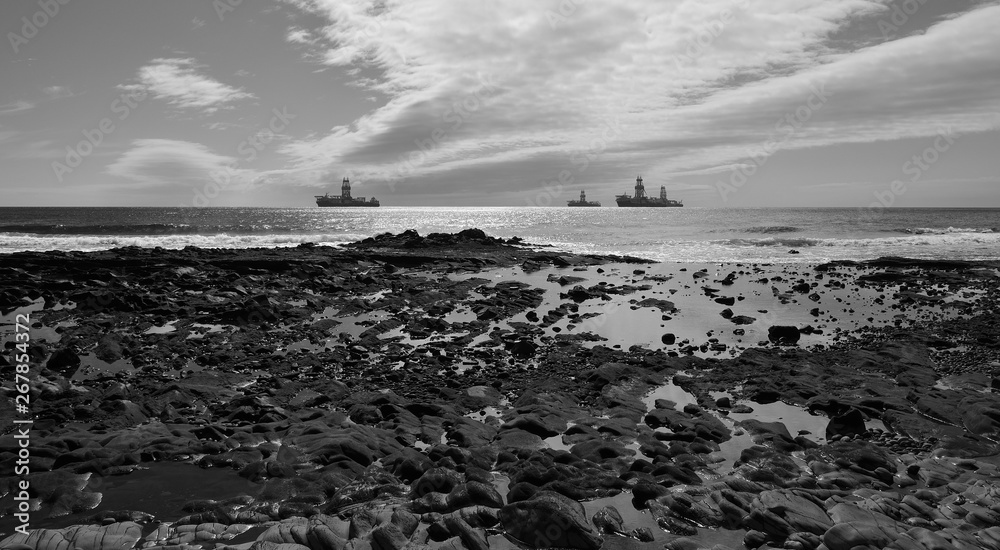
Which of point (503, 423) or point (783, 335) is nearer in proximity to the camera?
point (503, 423)

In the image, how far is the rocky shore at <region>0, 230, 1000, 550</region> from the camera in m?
5.25

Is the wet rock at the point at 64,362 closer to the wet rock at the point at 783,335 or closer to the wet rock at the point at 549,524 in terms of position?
the wet rock at the point at 549,524

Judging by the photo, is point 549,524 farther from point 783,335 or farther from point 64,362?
point 64,362

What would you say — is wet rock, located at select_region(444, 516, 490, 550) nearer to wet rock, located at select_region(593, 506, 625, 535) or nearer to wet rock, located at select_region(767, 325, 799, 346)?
wet rock, located at select_region(593, 506, 625, 535)

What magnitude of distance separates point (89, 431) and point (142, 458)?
4.63 feet

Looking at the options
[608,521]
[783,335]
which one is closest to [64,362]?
[608,521]

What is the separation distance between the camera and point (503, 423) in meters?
8.02

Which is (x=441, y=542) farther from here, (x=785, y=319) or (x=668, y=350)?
(x=785, y=319)

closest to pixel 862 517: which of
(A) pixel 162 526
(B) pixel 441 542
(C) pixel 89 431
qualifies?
(B) pixel 441 542

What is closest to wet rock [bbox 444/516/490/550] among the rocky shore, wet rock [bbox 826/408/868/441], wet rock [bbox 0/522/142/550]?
the rocky shore

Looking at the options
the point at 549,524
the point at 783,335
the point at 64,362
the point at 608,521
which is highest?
the point at 64,362

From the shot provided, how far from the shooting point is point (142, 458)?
662 cm

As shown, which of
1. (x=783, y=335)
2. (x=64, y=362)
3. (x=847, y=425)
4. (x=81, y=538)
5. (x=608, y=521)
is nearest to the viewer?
(x=81, y=538)

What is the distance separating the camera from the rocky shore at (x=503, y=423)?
5254 millimetres
